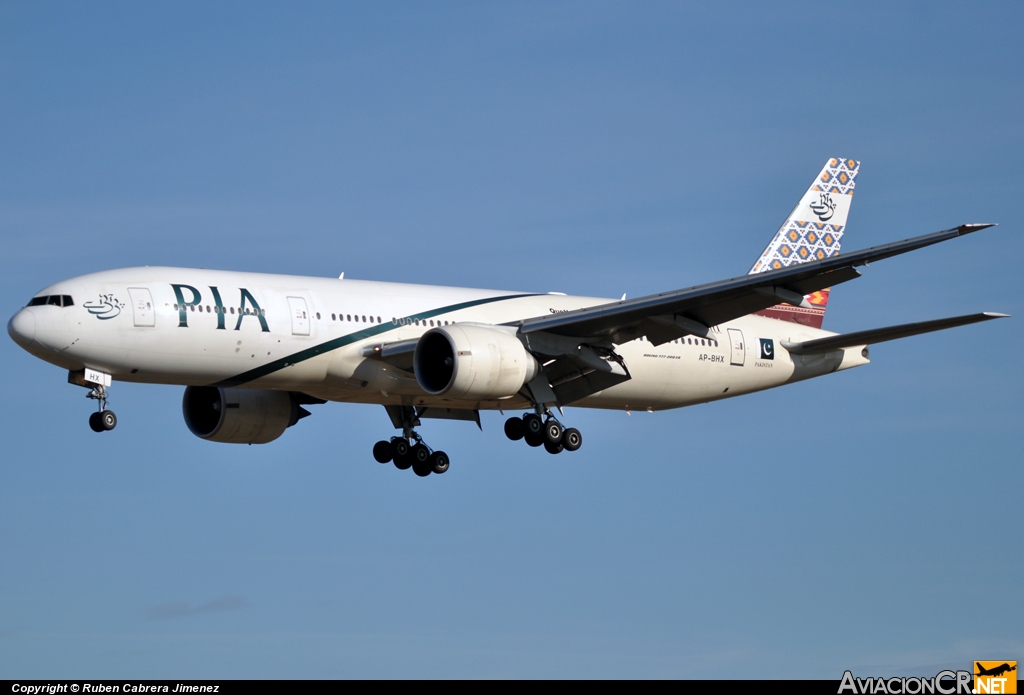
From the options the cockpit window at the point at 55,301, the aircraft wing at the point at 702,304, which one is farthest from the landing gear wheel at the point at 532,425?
the cockpit window at the point at 55,301

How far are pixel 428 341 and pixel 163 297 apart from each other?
21.8 ft

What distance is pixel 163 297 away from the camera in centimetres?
3716

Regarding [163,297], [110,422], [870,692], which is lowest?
[870,692]

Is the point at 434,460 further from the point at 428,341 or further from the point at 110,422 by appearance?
the point at 110,422

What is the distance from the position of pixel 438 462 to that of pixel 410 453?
88 cm

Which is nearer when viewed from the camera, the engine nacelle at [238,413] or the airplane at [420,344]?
the airplane at [420,344]

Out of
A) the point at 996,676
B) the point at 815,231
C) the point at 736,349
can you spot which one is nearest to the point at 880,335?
the point at 736,349

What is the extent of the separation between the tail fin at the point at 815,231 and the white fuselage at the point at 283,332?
4.35m

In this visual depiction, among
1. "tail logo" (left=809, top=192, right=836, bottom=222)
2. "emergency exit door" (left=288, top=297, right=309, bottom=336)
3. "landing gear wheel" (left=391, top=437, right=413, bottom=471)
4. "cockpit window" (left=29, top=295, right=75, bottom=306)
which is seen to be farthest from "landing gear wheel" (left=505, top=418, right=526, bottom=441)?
"tail logo" (left=809, top=192, right=836, bottom=222)

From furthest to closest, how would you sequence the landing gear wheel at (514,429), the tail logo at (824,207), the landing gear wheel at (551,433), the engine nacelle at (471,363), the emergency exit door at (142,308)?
the tail logo at (824,207), the landing gear wheel at (514,429), the landing gear wheel at (551,433), the engine nacelle at (471,363), the emergency exit door at (142,308)

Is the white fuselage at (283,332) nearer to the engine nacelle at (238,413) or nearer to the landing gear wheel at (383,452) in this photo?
the landing gear wheel at (383,452)

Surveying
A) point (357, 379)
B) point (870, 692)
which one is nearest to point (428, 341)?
point (357, 379)

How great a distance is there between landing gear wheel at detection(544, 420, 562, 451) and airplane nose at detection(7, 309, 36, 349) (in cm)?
1379

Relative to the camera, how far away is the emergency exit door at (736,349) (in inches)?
1801
